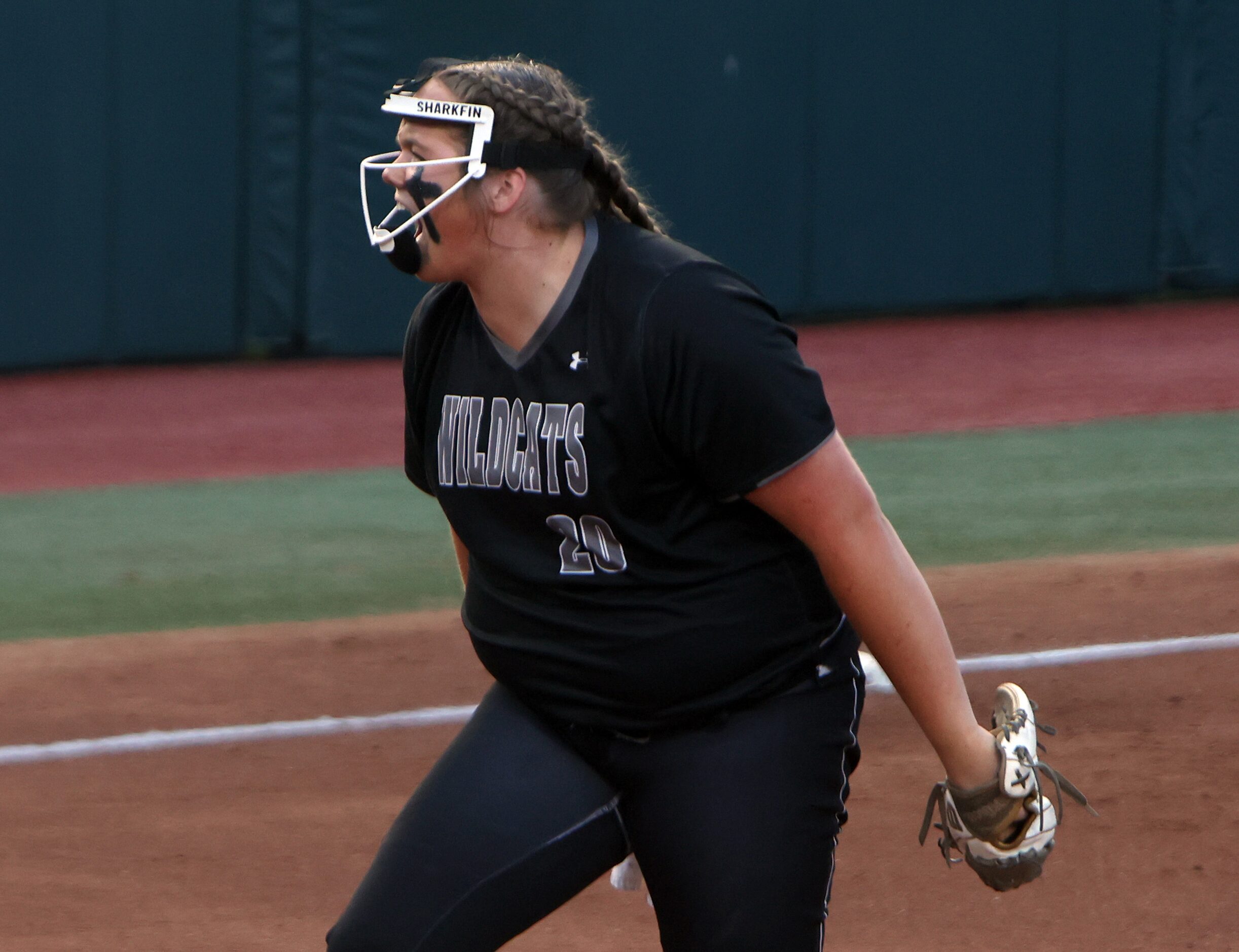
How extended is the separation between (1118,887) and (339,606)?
342 centimetres

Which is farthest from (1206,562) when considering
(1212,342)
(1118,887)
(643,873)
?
(1212,342)

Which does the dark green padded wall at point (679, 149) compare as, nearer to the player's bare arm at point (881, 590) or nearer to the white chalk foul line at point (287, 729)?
the white chalk foul line at point (287, 729)

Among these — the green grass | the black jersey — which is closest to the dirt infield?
the green grass

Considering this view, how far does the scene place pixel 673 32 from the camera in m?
12.8

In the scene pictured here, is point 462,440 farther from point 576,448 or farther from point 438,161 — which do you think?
point 438,161

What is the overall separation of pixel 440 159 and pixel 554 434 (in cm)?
45

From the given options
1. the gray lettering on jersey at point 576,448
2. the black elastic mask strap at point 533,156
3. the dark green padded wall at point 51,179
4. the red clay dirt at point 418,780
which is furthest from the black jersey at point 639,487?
the dark green padded wall at point 51,179

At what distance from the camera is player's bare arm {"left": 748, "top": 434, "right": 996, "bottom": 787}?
2416mm

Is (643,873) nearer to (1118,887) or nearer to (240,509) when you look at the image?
(1118,887)

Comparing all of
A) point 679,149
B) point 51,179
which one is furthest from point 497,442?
point 679,149

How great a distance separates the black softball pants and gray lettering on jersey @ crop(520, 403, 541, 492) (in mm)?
401

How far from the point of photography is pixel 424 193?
259cm

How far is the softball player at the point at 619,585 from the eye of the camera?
2.46 metres

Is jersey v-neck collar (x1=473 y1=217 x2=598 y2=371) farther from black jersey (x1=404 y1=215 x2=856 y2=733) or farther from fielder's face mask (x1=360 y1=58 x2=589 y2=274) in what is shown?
fielder's face mask (x1=360 y1=58 x2=589 y2=274)
